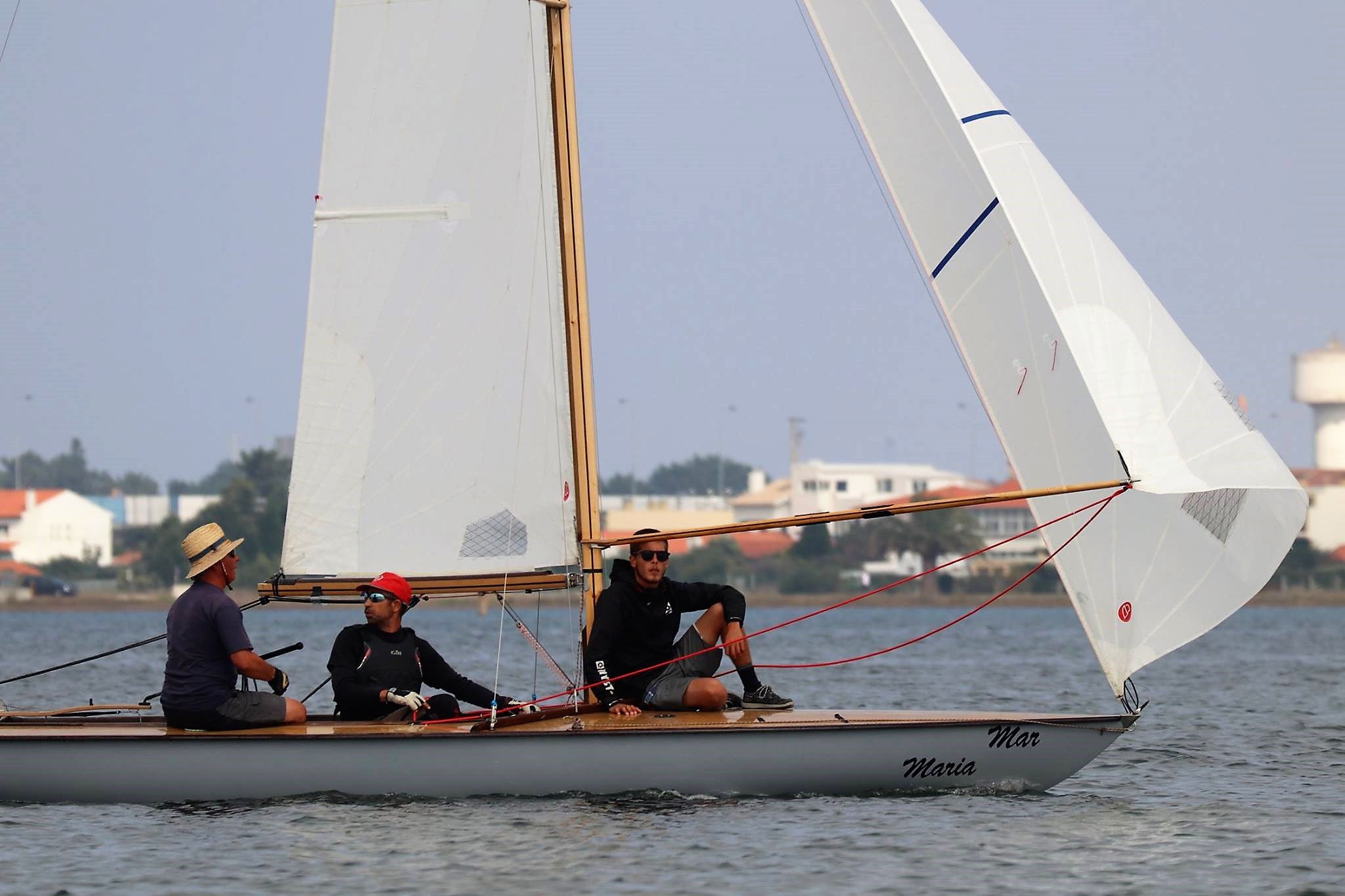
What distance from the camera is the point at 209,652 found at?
11938mm

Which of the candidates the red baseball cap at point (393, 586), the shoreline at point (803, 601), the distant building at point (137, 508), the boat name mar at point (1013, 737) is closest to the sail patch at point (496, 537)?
the red baseball cap at point (393, 586)

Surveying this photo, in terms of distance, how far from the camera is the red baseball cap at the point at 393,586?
12.4m

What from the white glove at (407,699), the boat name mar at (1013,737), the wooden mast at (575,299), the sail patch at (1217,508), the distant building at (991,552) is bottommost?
the boat name mar at (1013,737)

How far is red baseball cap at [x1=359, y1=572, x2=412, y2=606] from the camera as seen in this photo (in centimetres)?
1241

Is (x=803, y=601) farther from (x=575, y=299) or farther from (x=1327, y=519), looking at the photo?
(x=575, y=299)

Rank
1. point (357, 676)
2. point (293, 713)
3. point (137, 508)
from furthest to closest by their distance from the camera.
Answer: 1. point (137, 508)
2. point (357, 676)
3. point (293, 713)

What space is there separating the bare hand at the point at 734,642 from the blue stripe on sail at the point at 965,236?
260 centimetres

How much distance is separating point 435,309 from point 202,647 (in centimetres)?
301

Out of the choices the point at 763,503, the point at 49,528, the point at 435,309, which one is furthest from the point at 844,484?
the point at 435,309

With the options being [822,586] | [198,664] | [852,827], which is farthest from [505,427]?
[822,586]

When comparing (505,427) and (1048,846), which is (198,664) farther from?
(1048,846)

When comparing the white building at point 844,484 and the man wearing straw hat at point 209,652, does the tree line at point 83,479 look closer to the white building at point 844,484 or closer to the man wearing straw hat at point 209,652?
the white building at point 844,484

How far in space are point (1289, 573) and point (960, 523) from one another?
1625cm

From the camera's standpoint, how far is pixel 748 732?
38.1ft
